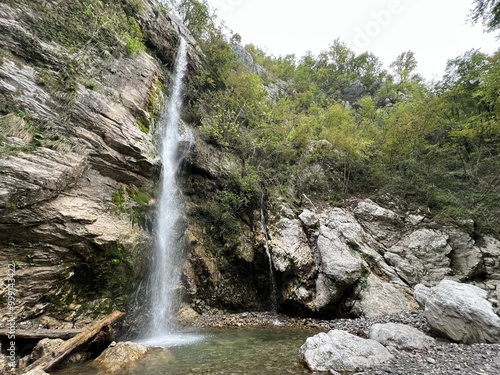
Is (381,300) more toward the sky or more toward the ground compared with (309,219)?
more toward the ground

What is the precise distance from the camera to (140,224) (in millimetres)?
8102

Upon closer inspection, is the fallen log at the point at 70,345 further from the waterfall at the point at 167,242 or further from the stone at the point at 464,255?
the stone at the point at 464,255

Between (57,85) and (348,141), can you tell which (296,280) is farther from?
(57,85)

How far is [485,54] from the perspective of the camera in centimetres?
1466

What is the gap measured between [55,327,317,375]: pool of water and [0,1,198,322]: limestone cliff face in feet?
7.14

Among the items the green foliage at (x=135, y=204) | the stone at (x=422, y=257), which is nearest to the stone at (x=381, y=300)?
the stone at (x=422, y=257)

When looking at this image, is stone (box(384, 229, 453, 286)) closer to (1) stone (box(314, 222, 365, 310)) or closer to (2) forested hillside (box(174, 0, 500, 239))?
(2) forested hillside (box(174, 0, 500, 239))

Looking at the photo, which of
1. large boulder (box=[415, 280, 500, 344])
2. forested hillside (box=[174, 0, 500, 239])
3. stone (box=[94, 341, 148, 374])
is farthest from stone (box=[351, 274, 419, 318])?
stone (box=[94, 341, 148, 374])

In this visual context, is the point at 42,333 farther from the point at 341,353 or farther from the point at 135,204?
the point at 341,353

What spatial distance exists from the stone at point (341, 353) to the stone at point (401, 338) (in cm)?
73

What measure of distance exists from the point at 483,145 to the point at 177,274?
16909 mm

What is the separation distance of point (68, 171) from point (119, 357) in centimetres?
462

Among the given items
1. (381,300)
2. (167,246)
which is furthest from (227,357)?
(381,300)

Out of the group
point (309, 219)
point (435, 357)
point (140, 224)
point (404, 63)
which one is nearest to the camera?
point (435, 357)
